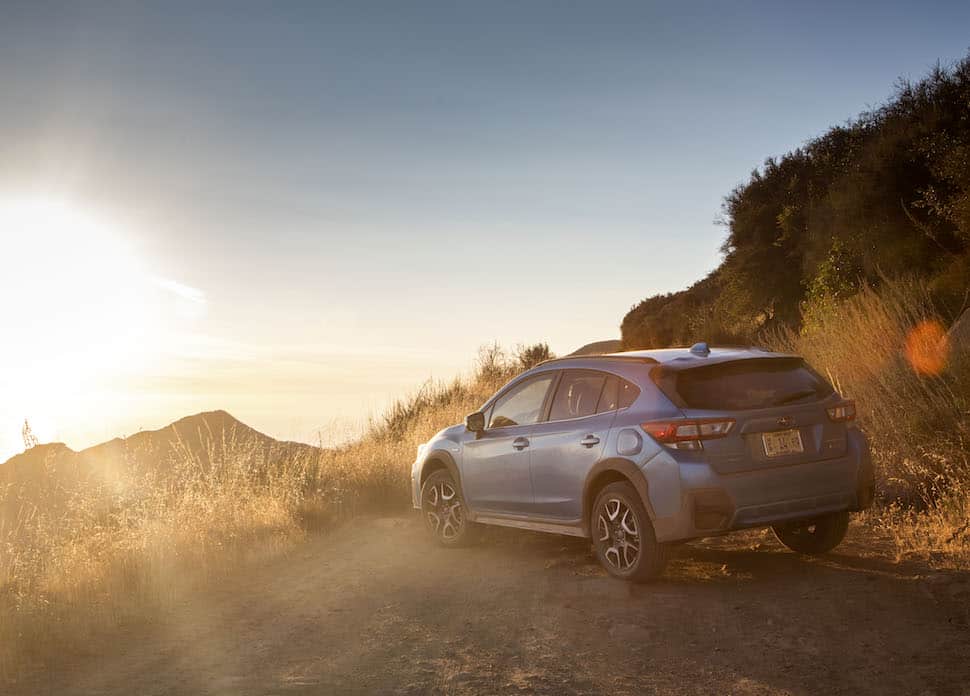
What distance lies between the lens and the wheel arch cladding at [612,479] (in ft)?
23.1

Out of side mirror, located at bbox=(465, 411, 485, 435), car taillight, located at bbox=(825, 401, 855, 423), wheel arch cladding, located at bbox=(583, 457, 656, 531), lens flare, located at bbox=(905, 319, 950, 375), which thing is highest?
lens flare, located at bbox=(905, 319, 950, 375)

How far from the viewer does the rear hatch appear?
22.5 ft

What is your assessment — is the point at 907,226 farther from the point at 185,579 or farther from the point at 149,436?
the point at 185,579

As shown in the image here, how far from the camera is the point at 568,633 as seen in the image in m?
6.32

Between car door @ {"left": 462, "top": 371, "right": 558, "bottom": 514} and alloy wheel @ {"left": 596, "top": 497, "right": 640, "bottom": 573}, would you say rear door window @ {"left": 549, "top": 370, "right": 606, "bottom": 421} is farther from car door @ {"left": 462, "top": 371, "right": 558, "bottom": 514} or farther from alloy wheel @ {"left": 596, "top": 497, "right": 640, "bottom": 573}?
alloy wheel @ {"left": 596, "top": 497, "right": 640, "bottom": 573}

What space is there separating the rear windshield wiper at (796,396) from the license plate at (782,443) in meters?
0.23

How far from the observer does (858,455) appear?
7.38 m

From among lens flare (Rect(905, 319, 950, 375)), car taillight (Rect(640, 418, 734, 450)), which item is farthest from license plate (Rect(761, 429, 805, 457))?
lens flare (Rect(905, 319, 950, 375))

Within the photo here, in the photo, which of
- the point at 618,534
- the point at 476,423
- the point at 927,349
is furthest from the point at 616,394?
the point at 927,349

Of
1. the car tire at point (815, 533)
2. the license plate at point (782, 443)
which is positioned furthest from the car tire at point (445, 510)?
the license plate at point (782, 443)

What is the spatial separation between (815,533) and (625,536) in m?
1.92

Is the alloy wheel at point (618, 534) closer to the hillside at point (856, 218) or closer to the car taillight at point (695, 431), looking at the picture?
the car taillight at point (695, 431)

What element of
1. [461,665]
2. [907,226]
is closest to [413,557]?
[461,665]

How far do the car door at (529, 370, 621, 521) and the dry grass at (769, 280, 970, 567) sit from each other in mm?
2814
